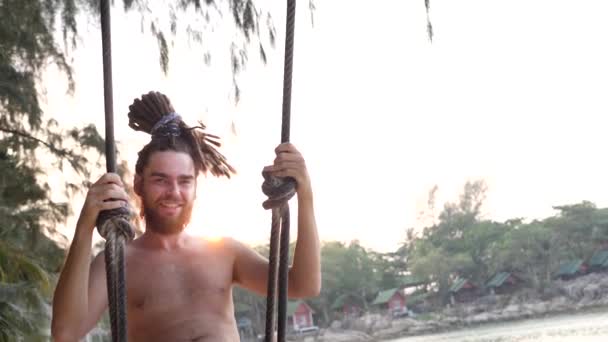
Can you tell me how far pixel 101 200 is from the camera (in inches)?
47.2

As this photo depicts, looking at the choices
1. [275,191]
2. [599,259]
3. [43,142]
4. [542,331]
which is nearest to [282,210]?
[275,191]

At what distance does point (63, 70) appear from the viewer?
3.86 metres

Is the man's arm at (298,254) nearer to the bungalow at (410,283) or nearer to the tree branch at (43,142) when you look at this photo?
the tree branch at (43,142)

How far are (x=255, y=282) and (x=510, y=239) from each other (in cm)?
1726

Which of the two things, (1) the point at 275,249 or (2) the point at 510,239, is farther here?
(2) the point at 510,239

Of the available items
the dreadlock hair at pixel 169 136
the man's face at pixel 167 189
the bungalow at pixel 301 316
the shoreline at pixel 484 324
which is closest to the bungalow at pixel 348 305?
the bungalow at pixel 301 316

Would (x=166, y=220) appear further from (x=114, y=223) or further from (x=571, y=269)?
(x=571, y=269)

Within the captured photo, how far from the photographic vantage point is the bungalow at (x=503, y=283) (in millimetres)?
18609

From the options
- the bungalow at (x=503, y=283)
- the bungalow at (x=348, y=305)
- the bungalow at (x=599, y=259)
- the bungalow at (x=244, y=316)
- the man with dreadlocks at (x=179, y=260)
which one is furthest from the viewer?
the bungalow at (x=348, y=305)

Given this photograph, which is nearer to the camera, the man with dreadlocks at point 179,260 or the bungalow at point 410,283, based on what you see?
the man with dreadlocks at point 179,260

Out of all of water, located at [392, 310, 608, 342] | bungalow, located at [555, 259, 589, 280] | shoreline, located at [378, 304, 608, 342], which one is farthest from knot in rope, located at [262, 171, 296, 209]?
shoreline, located at [378, 304, 608, 342]

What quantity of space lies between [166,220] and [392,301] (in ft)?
60.3

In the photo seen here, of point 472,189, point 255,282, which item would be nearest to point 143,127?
point 255,282

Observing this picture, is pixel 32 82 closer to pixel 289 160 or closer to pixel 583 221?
pixel 289 160
